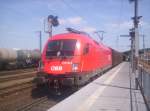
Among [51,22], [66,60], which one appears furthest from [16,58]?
[66,60]

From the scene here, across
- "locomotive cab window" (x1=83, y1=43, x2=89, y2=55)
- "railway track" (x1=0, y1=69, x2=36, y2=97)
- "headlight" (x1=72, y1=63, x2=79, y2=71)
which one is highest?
"locomotive cab window" (x1=83, y1=43, x2=89, y2=55)

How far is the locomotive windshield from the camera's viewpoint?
1326cm

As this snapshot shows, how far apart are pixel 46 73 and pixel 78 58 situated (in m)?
1.75

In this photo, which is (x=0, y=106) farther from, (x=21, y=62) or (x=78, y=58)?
(x=21, y=62)

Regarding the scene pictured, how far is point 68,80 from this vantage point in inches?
469

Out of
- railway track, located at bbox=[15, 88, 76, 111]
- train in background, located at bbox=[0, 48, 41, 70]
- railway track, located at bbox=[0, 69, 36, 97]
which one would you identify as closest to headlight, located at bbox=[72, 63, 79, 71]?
railway track, located at bbox=[15, 88, 76, 111]

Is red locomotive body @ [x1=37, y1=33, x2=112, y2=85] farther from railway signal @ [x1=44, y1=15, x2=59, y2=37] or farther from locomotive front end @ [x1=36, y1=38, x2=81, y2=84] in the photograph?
railway signal @ [x1=44, y1=15, x2=59, y2=37]

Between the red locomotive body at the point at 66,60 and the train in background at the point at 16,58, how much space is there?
65.8 ft

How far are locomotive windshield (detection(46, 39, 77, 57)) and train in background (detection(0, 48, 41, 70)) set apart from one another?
1989 centimetres

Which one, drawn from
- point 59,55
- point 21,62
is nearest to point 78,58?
point 59,55

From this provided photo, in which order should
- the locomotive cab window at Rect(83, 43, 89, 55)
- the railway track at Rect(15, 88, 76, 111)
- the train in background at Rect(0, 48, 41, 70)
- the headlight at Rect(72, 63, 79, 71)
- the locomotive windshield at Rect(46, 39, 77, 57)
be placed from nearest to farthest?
the railway track at Rect(15, 88, 76, 111) → the headlight at Rect(72, 63, 79, 71) → the locomotive windshield at Rect(46, 39, 77, 57) → the locomotive cab window at Rect(83, 43, 89, 55) → the train in background at Rect(0, 48, 41, 70)

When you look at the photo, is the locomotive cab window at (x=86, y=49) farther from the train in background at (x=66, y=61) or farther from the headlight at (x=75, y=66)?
the headlight at (x=75, y=66)

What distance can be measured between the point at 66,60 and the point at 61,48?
3.05ft

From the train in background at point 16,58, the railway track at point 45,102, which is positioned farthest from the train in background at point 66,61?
the train in background at point 16,58
